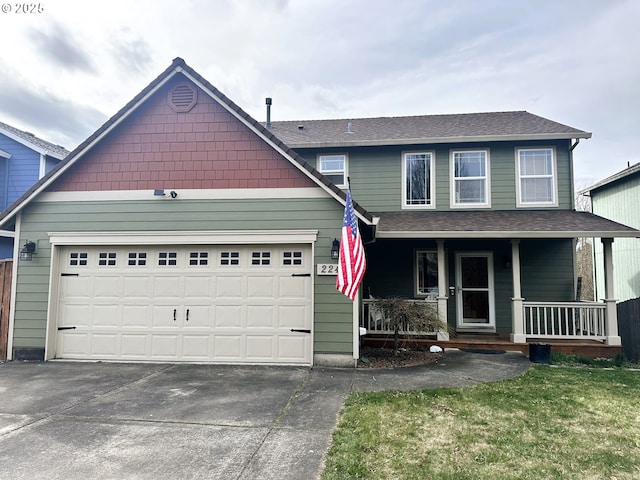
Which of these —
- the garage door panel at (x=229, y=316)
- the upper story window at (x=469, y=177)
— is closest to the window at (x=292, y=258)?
the garage door panel at (x=229, y=316)

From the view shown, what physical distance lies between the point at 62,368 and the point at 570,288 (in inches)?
474

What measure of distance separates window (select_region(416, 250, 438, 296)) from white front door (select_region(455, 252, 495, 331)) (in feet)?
1.95

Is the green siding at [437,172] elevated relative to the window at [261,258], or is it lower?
elevated

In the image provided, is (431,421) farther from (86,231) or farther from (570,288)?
(570,288)

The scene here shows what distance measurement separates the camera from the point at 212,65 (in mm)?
13578

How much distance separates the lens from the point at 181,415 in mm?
4770

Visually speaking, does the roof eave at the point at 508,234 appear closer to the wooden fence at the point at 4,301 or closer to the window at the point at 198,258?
the window at the point at 198,258

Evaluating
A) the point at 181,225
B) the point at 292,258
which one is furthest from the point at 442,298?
the point at 181,225

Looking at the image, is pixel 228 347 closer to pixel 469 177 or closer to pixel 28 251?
pixel 28 251

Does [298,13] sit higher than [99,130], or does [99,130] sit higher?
[298,13]

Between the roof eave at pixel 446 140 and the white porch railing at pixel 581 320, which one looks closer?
the white porch railing at pixel 581 320

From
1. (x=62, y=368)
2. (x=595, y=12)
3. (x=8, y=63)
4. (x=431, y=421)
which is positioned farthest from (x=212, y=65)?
(x=431, y=421)

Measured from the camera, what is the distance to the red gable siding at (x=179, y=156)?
300 inches

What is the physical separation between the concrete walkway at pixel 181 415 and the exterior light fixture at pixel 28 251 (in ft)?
6.79
